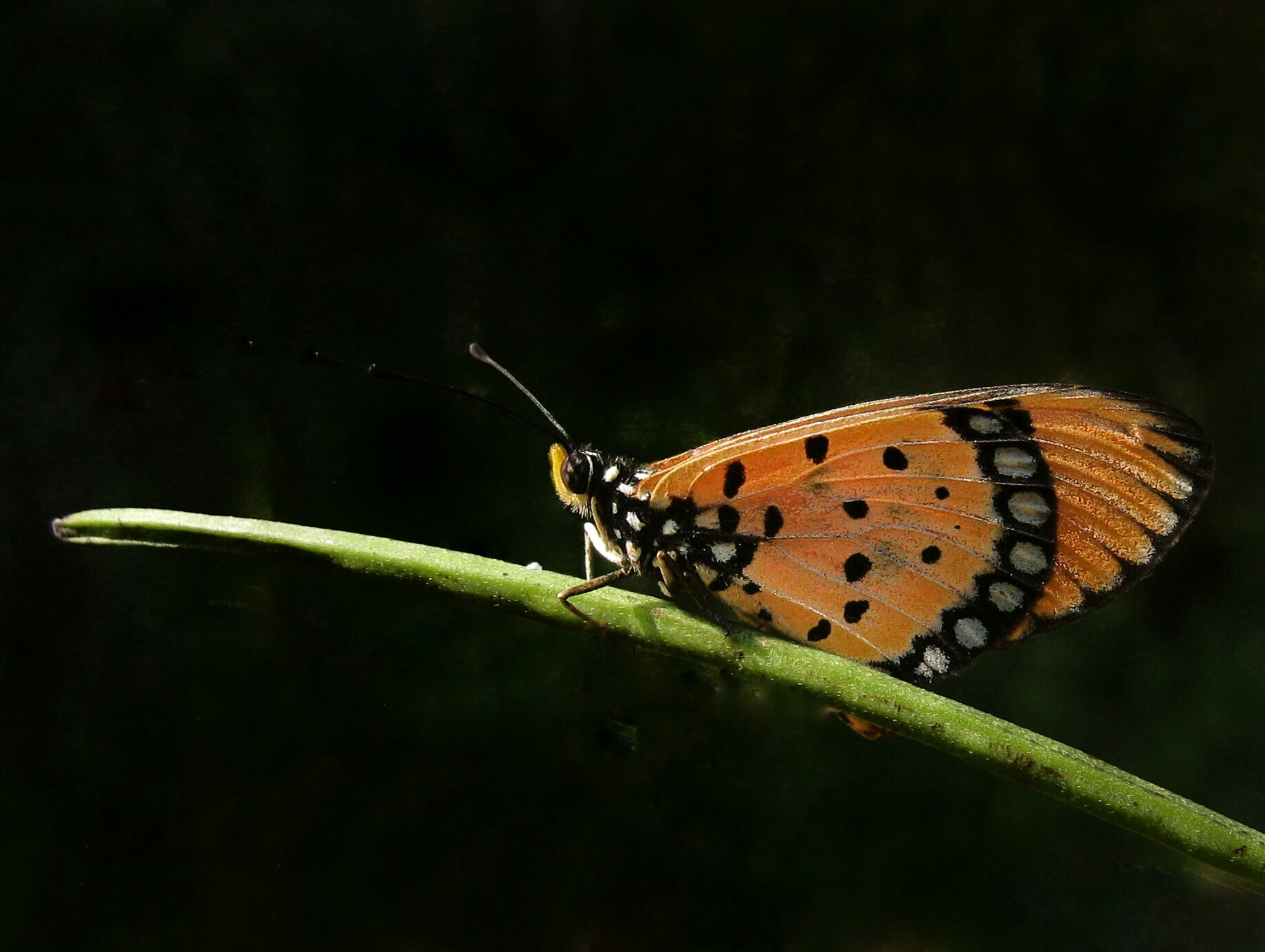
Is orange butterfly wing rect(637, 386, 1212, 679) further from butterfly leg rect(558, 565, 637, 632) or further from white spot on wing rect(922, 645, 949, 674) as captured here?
butterfly leg rect(558, 565, 637, 632)

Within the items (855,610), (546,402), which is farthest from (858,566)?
(546,402)

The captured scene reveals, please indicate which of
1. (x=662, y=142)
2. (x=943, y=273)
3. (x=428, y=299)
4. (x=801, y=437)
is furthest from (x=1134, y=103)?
(x=428, y=299)

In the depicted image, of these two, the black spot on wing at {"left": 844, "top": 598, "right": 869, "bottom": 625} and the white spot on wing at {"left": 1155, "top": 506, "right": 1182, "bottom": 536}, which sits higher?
the white spot on wing at {"left": 1155, "top": 506, "right": 1182, "bottom": 536}

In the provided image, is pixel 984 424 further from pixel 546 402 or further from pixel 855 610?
pixel 546 402

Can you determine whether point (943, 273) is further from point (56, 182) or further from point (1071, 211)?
point (56, 182)

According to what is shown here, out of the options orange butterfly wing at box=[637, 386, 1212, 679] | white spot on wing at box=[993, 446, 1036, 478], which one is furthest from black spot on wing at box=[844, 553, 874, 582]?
white spot on wing at box=[993, 446, 1036, 478]

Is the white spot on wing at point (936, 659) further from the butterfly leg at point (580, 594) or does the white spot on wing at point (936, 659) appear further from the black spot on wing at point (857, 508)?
the butterfly leg at point (580, 594)
